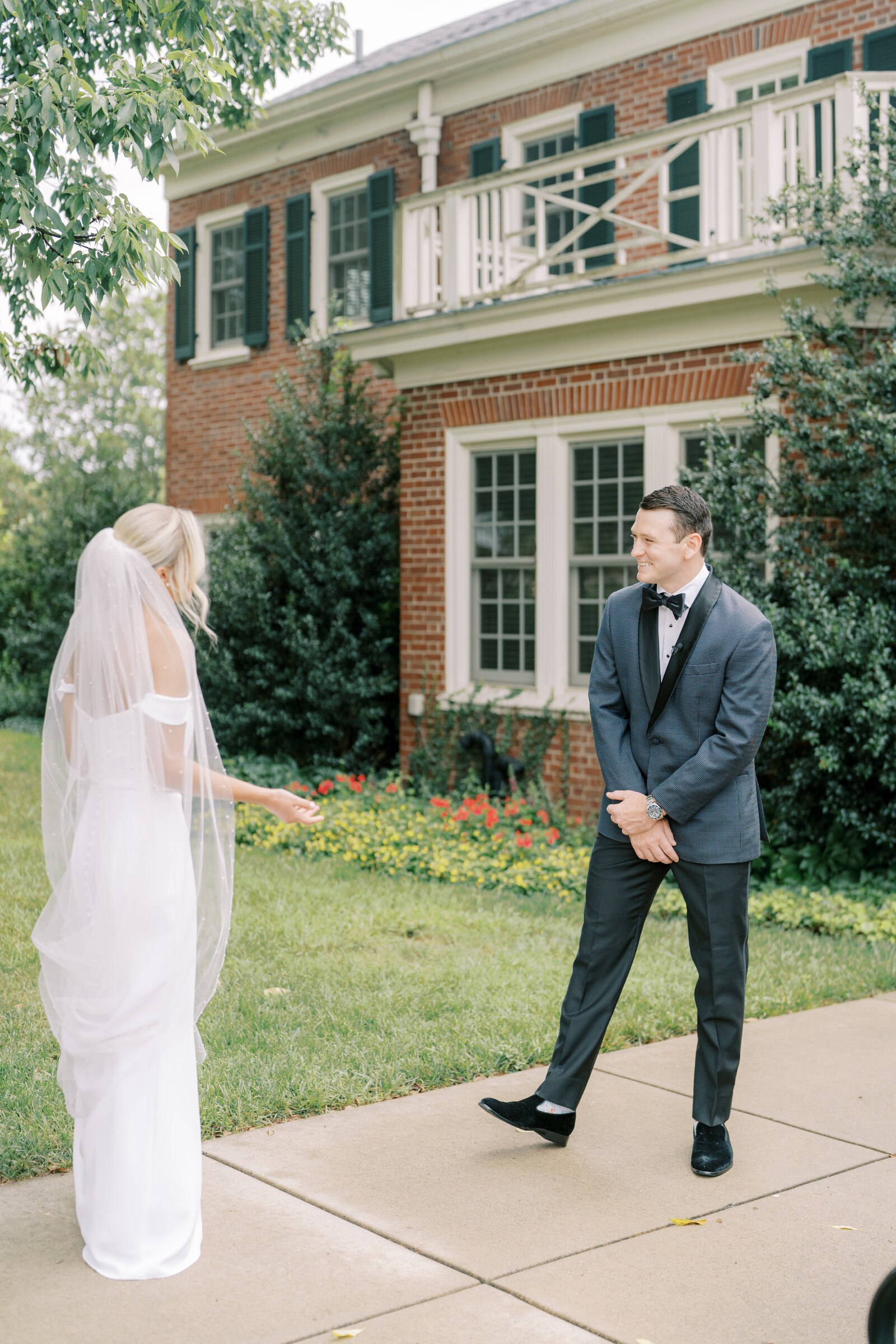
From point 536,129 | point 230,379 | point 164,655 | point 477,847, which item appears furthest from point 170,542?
point 230,379

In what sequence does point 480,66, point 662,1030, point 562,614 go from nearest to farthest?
point 662,1030 → point 562,614 → point 480,66

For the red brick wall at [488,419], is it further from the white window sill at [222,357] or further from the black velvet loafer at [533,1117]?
the black velvet loafer at [533,1117]

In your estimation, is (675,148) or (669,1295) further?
(675,148)

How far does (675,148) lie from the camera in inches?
372

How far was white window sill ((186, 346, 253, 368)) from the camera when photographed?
1570cm

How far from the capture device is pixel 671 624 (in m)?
4.27

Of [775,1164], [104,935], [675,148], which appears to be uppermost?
[675,148]

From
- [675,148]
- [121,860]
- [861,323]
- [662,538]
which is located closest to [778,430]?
[861,323]

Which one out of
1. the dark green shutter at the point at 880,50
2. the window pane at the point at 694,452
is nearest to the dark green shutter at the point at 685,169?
the dark green shutter at the point at 880,50

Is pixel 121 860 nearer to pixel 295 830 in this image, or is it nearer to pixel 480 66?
pixel 295 830

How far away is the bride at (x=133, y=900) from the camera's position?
3400 mm

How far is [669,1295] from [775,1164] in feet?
3.25

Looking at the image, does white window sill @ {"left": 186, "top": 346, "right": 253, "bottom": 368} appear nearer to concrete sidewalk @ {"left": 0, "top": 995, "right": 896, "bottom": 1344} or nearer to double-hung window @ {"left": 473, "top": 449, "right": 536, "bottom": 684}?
double-hung window @ {"left": 473, "top": 449, "right": 536, "bottom": 684}

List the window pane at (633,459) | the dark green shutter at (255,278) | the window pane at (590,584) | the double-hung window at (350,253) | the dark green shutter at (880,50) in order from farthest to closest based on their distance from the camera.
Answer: the dark green shutter at (255,278) → the double-hung window at (350,253) → the dark green shutter at (880,50) → the window pane at (590,584) → the window pane at (633,459)
